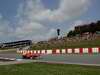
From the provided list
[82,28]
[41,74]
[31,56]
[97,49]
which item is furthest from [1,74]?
[82,28]

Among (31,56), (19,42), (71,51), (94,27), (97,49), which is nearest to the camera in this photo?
(31,56)

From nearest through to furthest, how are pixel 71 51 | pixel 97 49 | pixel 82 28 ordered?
pixel 97 49 → pixel 71 51 → pixel 82 28

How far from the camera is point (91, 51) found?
35781 mm

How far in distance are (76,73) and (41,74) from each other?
4.76ft

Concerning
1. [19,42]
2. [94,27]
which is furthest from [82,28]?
[19,42]

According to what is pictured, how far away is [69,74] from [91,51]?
2202 centimetres

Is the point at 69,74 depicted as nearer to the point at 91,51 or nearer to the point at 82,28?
the point at 91,51

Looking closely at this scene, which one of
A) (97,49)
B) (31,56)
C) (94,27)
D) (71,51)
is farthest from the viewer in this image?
(94,27)

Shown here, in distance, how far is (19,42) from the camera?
89.6 metres

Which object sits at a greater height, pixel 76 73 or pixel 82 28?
pixel 82 28

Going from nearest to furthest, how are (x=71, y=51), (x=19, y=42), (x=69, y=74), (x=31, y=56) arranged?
(x=69, y=74) < (x=31, y=56) < (x=71, y=51) < (x=19, y=42)

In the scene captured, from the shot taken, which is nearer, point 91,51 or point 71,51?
point 91,51

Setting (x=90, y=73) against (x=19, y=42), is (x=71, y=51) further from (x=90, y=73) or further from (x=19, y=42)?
(x=19, y=42)

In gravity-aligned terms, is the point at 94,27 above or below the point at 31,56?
above
